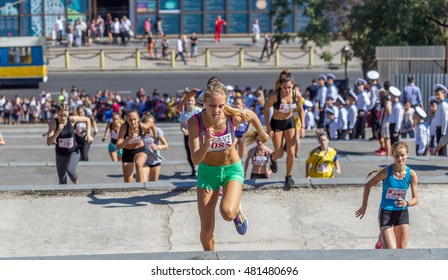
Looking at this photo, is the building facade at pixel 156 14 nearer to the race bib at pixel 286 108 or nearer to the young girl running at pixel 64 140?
the young girl running at pixel 64 140

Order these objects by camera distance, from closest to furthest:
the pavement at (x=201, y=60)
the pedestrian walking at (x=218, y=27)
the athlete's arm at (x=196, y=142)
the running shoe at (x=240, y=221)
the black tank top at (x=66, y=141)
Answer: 1. the athlete's arm at (x=196, y=142)
2. the running shoe at (x=240, y=221)
3. the black tank top at (x=66, y=141)
4. the pavement at (x=201, y=60)
5. the pedestrian walking at (x=218, y=27)

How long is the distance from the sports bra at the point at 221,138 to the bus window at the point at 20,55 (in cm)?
3185

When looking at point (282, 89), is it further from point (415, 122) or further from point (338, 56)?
point (338, 56)

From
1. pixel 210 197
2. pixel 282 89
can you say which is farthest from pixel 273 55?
pixel 210 197

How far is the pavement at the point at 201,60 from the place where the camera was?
43469 mm

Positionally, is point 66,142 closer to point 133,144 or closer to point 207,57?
point 133,144

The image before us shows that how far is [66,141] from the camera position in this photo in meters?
15.2

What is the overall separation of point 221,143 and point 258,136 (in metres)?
0.82

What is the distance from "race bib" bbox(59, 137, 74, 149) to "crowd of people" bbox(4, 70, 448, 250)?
0.02m

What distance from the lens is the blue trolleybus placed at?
133 feet

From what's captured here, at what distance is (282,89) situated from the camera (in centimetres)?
1310

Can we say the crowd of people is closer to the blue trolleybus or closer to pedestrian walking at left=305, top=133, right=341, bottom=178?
pedestrian walking at left=305, top=133, right=341, bottom=178

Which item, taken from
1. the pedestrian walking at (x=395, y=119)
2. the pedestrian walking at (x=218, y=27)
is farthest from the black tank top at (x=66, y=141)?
the pedestrian walking at (x=218, y=27)

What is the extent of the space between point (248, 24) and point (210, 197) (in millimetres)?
39830
